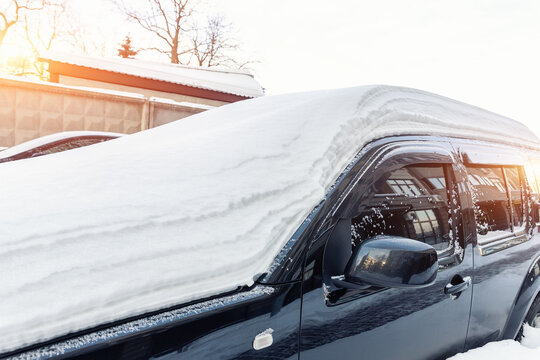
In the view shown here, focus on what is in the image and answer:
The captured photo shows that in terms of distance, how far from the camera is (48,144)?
3850 millimetres

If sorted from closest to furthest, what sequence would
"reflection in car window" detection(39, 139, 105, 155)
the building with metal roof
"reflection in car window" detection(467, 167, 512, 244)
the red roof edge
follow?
"reflection in car window" detection(467, 167, 512, 244) → "reflection in car window" detection(39, 139, 105, 155) → the red roof edge → the building with metal roof

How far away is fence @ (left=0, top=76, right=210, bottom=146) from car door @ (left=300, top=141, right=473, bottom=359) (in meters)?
9.33

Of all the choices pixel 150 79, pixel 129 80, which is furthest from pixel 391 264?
pixel 150 79

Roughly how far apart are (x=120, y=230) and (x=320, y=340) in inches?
24.6

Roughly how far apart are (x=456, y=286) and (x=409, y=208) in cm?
38

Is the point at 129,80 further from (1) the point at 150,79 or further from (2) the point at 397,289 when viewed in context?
(2) the point at 397,289

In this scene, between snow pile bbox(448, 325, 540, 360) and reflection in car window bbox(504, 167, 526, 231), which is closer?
snow pile bbox(448, 325, 540, 360)

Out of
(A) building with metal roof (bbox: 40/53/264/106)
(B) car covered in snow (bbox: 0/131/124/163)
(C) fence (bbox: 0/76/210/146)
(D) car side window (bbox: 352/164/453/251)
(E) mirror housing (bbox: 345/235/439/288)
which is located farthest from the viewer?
(A) building with metal roof (bbox: 40/53/264/106)

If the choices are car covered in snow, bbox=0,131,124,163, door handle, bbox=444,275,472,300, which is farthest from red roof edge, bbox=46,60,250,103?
door handle, bbox=444,275,472,300

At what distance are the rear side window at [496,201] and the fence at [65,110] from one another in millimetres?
9297

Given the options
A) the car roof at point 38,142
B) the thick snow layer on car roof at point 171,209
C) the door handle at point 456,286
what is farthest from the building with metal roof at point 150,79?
the door handle at point 456,286

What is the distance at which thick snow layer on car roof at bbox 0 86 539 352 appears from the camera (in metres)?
0.89

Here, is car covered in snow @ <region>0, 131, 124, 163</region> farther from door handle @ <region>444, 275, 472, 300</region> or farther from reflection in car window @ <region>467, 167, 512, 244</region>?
door handle @ <region>444, 275, 472, 300</region>

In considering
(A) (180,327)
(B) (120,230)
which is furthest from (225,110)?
(A) (180,327)
